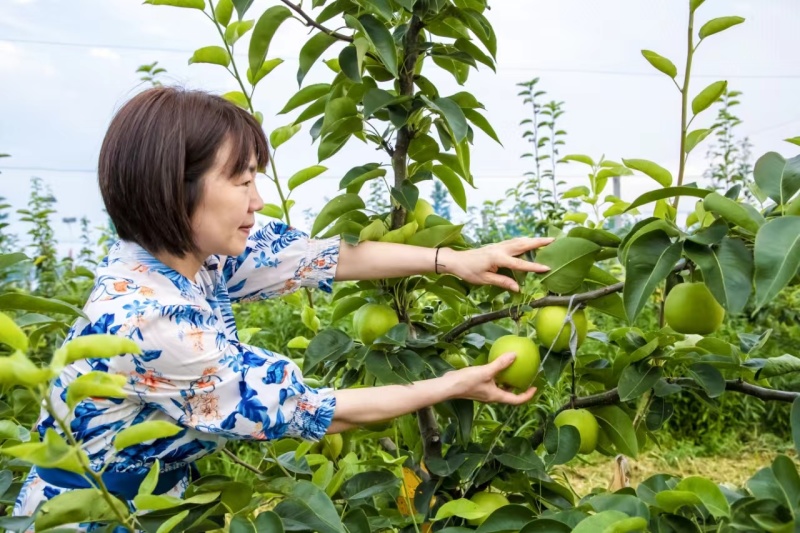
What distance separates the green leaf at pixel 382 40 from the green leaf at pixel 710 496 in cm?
64

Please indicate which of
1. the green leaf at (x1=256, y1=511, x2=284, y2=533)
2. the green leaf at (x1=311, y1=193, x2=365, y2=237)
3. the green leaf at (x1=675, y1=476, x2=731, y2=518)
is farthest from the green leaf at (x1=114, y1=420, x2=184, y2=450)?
the green leaf at (x1=311, y1=193, x2=365, y2=237)

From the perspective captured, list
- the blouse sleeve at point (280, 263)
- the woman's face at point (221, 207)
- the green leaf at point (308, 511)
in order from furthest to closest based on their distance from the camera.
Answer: the blouse sleeve at point (280, 263) < the woman's face at point (221, 207) < the green leaf at point (308, 511)

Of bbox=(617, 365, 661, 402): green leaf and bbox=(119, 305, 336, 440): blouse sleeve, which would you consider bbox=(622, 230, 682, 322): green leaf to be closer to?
bbox=(617, 365, 661, 402): green leaf

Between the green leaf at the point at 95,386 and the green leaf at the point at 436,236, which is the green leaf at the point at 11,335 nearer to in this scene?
the green leaf at the point at 95,386

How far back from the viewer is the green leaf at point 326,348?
1.19 meters

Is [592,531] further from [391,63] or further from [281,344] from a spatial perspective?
[281,344]

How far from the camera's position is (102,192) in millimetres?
1195

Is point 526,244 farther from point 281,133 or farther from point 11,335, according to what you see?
point 11,335

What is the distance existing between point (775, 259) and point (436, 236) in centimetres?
60

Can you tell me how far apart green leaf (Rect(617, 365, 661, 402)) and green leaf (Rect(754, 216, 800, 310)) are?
0.36 meters

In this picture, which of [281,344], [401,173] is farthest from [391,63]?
[281,344]

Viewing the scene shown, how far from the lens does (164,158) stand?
111 cm

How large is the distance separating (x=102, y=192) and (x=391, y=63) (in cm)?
47

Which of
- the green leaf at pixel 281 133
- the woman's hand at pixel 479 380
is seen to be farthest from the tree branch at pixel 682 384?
the green leaf at pixel 281 133
